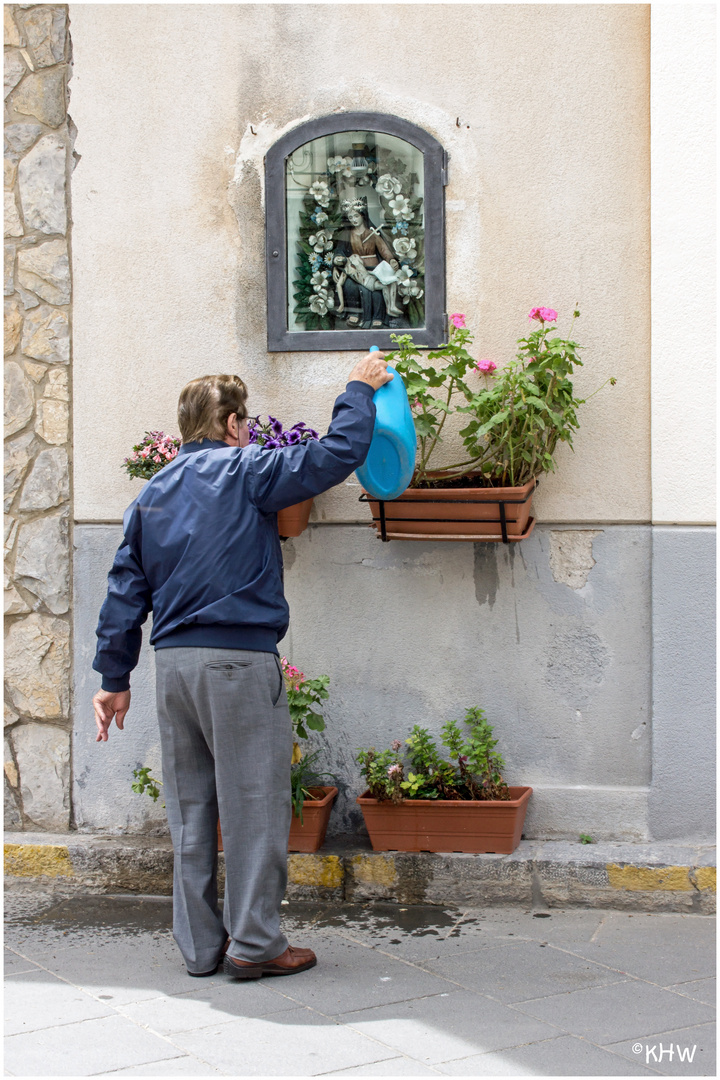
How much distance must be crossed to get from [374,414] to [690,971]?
6.69 ft

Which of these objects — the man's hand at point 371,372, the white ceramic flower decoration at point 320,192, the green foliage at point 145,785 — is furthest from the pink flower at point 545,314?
the green foliage at point 145,785

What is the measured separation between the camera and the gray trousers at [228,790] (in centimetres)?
323

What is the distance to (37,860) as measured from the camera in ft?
14.1

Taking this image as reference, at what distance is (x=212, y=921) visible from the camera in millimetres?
3361

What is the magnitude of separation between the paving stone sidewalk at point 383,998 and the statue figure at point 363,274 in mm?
2393

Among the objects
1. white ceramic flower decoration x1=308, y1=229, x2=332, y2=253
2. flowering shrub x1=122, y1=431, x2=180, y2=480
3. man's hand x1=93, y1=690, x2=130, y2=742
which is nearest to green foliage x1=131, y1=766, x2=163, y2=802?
man's hand x1=93, y1=690, x2=130, y2=742

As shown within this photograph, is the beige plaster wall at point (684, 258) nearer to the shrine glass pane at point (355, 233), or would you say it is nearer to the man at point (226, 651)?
the shrine glass pane at point (355, 233)

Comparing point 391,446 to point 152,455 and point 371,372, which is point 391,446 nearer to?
point 371,372

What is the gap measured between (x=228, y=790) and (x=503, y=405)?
1756mm

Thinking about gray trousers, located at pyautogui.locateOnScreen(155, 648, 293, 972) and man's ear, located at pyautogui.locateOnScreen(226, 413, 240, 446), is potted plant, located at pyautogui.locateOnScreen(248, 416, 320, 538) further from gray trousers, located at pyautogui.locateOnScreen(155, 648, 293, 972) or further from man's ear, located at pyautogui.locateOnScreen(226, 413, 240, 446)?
gray trousers, located at pyautogui.locateOnScreen(155, 648, 293, 972)

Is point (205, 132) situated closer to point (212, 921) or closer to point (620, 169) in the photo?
point (620, 169)

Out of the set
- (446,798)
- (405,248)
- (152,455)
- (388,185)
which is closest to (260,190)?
(388,185)

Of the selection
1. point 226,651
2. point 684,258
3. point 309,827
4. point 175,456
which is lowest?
point 309,827

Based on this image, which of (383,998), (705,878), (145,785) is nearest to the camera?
(383,998)
